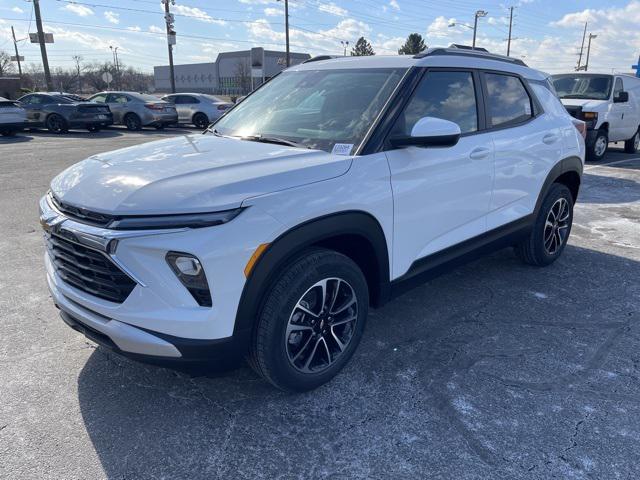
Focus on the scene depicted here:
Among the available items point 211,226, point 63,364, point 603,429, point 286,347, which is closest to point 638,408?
point 603,429

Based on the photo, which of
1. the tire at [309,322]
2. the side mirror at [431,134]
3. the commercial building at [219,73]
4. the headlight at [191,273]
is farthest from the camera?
the commercial building at [219,73]

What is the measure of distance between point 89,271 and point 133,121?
19.2 m

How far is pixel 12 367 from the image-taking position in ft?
10.4

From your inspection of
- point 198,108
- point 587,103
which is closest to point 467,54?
point 587,103

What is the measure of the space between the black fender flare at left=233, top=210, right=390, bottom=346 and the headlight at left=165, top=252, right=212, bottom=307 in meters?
0.19

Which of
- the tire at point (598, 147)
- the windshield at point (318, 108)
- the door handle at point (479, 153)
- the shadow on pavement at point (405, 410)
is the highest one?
the windshield at point (318, 108)

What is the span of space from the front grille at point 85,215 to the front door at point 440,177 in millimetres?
1591

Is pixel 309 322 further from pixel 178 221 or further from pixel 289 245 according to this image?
pixel 178 221

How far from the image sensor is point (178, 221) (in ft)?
7.49

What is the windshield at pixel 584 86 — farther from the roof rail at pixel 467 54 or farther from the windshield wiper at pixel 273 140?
the windshield wiper at pixel 273 140

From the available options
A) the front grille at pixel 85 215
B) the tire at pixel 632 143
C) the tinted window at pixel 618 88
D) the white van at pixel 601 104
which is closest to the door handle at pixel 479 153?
the front grille at pixel 85 215

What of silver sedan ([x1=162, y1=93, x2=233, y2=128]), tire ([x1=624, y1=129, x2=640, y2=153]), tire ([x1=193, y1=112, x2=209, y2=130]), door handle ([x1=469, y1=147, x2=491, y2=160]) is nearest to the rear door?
door handle ([x1=469, y1=147, x2=491, y2=160])

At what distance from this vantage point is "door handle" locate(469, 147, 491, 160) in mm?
3594

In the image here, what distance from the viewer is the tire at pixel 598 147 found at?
38.7 feet
